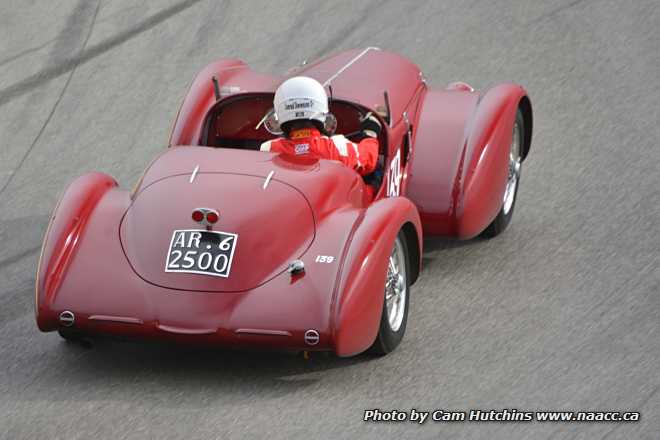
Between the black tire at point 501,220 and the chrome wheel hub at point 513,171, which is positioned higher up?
the chrome wheel hub at point 513,171

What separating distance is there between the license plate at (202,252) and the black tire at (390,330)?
832mm

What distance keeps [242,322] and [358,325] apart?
576 millimetres

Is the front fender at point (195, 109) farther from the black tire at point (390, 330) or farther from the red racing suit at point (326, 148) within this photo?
the black tire at point (390, 330)

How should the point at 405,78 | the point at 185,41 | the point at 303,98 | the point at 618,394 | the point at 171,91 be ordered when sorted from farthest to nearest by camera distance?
the point at 185,41
the point at 171,91
the point at 405,78
the point at 303,98
the point at 618,394

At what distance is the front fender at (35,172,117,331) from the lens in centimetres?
759

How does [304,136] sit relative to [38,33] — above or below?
above

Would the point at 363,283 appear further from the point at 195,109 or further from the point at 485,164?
the point at 195,109

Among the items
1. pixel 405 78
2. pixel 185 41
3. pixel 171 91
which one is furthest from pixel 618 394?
pixel 185 41

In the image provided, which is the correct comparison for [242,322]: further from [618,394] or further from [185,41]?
[185,41]

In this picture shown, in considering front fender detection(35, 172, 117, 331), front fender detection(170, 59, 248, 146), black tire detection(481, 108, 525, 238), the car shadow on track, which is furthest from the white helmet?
black tire detection(481, 108, 525, 238)

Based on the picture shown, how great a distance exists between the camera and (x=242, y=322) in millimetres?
7344

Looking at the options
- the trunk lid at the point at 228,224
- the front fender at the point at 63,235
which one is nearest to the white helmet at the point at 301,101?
the trunk lid at the point at 228,224

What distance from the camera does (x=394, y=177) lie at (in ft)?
29.7

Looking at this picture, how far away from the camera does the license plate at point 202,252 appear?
24.6 ft
